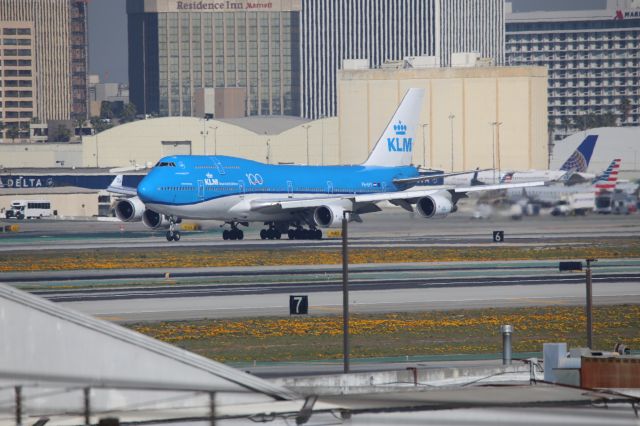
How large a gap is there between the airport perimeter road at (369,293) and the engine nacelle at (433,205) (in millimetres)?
14073

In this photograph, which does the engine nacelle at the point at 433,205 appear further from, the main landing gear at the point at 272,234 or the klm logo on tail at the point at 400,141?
the klm logo on tail at the point at 400,141

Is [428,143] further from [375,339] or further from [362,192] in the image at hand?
[375,339]

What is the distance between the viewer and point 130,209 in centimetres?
9869

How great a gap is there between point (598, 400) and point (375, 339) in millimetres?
24998

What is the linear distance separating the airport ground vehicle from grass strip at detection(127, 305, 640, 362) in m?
102

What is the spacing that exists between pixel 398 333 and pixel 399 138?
5799 cm

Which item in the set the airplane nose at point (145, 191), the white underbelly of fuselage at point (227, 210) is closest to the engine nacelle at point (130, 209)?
the white underbelly of fuselage at point (227, 210)

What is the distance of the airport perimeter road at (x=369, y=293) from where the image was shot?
56406mm

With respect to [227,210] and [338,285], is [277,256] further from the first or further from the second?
[338,285]

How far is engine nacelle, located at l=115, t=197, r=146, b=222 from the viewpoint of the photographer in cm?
9838

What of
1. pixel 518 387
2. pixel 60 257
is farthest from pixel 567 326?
pixel 60 257

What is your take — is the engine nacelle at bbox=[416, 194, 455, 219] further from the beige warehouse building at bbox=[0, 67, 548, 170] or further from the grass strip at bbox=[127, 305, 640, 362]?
the beige warehouse building at bbox=[0, 67, 548, 170]

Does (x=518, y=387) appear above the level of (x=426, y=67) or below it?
below

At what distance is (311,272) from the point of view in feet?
236
